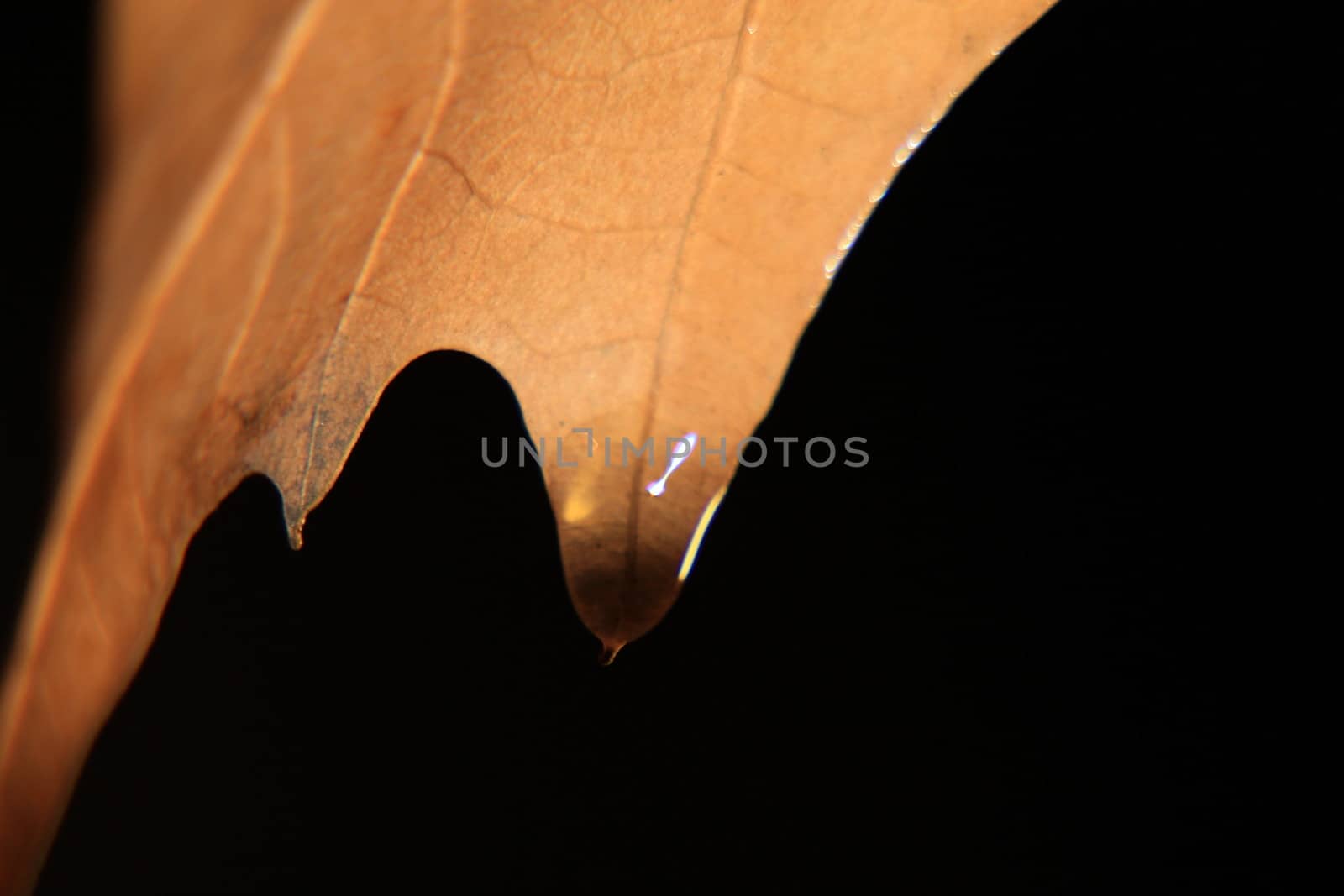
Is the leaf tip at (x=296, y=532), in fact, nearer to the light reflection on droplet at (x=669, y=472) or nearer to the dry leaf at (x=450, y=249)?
the dry leaf at (x=450, y=249)

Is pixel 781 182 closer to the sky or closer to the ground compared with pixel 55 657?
closer to the sky

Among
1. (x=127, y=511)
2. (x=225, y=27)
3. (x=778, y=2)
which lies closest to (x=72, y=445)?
(x=127, y=511)

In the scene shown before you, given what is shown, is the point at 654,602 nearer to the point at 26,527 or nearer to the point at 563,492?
the point at 563,492

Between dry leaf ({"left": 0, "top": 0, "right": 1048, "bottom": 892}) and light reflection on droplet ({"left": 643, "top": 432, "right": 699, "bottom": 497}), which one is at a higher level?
dry leaf ({"left": 0, "top": 0, "right": 1048, "bottom": 892})

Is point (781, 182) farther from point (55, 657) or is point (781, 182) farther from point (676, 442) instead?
point (55, 657)

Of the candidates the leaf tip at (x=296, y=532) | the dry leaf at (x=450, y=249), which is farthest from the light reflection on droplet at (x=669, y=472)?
the leaf tip at (x=296, y=532)

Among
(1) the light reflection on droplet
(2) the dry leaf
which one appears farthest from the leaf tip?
(1) the light reflection on droplet

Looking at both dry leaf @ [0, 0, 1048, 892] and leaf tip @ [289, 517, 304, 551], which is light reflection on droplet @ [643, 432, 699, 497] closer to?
dry leaf @ [0, 0, 1048, 892]
